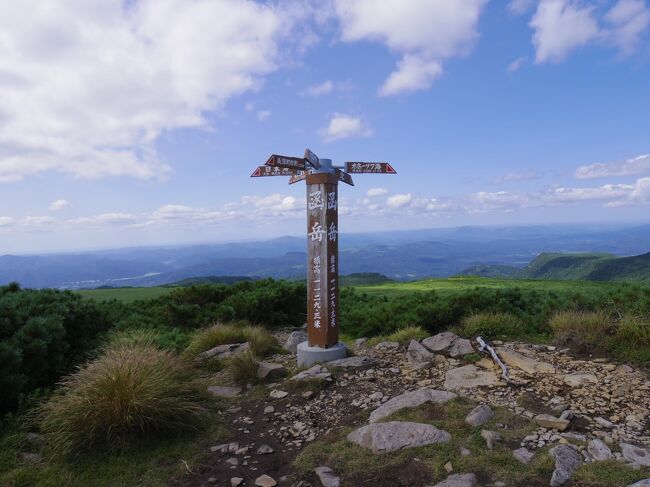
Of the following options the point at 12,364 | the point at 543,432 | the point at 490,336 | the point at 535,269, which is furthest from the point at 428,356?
the point at 535,269

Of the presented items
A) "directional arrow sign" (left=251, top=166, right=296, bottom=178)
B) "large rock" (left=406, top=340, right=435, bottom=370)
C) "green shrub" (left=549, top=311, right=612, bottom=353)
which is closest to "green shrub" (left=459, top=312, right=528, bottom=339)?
"green shrub" (left=549, top=311, right=612, bottom=353)

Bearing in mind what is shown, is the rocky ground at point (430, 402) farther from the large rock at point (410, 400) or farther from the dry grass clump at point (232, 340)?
the dry grass clump at point (232, 340)

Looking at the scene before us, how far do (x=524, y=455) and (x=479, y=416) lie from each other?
33.5 inches

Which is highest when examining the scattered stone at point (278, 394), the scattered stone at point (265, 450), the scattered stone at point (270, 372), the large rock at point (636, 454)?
the large rock at point (636, 454)

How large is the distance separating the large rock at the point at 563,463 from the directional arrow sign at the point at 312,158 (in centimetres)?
533

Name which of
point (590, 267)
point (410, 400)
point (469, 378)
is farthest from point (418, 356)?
point (590, 267)

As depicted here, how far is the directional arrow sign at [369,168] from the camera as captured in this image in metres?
8.10

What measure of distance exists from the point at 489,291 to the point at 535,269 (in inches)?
4926

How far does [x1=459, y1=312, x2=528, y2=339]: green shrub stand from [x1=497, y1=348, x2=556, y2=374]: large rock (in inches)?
45.4

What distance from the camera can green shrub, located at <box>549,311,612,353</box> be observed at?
6812 millimetres

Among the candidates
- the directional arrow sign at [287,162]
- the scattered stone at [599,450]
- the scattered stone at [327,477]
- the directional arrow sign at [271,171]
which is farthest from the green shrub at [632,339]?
the directional arrow sign at [271,171]

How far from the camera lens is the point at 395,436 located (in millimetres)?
4438

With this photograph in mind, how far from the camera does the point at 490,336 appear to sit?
798 cm

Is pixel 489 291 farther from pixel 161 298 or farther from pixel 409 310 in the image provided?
pixel 161 298
